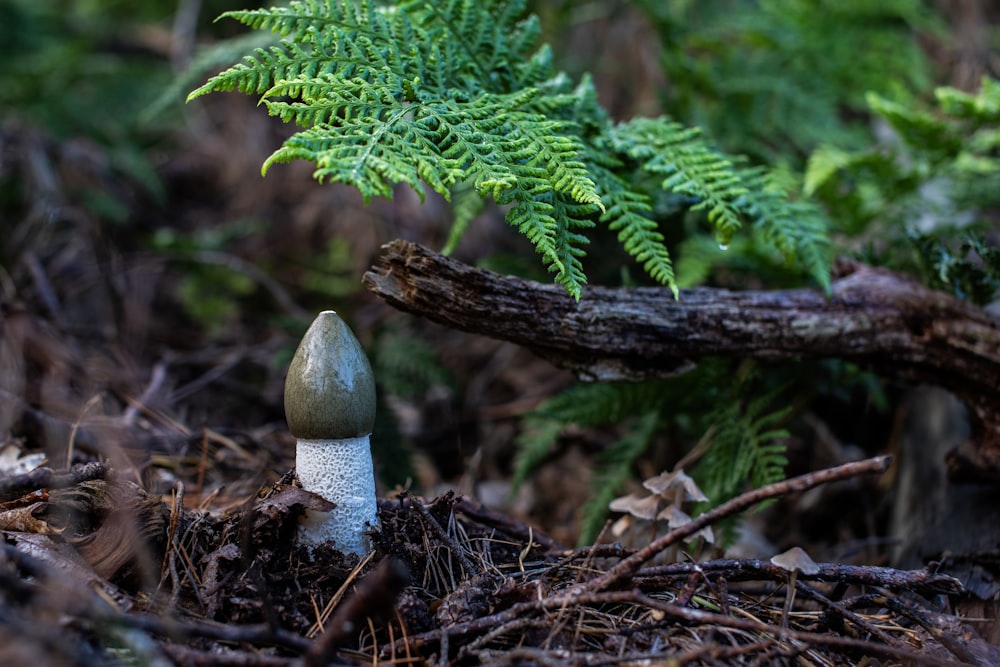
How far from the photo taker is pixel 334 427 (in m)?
2.13

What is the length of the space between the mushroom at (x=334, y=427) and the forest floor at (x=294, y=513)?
0.26 feet

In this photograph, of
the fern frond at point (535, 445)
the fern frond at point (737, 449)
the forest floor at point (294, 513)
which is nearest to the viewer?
the forest floor at point (294, 513)

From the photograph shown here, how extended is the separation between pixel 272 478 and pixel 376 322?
162cm

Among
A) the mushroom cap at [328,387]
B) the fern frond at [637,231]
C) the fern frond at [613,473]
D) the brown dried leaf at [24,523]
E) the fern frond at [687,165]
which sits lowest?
the fern frond at [613,473]

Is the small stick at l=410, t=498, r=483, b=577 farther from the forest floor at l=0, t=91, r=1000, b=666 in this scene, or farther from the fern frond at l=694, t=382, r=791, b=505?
the fern frond at l=694, t=382, r=791, b=505

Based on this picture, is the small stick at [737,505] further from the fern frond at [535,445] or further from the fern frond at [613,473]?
the fern frond at [535,445]

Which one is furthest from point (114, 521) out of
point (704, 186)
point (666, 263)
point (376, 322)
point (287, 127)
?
point (287, 127)

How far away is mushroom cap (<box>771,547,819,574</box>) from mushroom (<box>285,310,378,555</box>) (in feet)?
4.03

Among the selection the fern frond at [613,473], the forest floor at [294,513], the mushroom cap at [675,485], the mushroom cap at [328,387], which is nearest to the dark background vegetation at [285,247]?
the forest floor at [294,513]

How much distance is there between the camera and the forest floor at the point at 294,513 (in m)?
1.84

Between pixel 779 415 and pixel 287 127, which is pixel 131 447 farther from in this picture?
pixel 287 127

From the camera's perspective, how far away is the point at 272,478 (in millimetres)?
2977

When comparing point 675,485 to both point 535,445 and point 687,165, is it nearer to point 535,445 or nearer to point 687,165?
point 535,445

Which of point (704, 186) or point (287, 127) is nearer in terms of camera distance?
point (704, 186)
